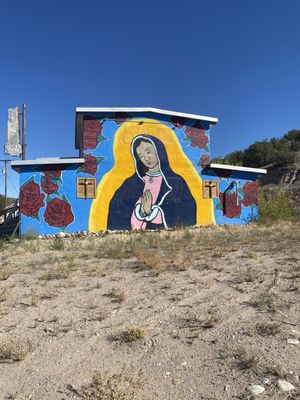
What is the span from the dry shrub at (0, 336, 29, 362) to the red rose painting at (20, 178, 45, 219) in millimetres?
13804

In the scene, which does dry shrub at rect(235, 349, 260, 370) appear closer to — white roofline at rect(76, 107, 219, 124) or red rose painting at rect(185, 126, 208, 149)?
white roofline at rect(76, 107, 219, 124)

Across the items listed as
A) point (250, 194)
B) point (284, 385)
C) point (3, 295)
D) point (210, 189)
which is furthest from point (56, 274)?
point (250, 194)

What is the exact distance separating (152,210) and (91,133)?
16.2ft

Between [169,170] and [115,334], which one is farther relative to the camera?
[169,170]

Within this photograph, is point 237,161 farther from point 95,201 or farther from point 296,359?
point 296,359

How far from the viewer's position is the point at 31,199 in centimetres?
1828

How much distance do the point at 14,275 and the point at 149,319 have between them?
4454mm

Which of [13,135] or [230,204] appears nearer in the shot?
[230,204]

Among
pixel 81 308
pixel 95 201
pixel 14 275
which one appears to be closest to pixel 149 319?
pixel 81 308

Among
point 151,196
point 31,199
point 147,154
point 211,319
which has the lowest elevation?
point 211,319

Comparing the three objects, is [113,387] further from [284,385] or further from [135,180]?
[135,180]

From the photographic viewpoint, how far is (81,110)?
Result: 19141mm

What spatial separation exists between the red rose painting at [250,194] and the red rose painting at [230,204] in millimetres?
508

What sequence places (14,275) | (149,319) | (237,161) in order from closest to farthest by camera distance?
1. (149,319)
2. (14,275)
3. (237,161)
